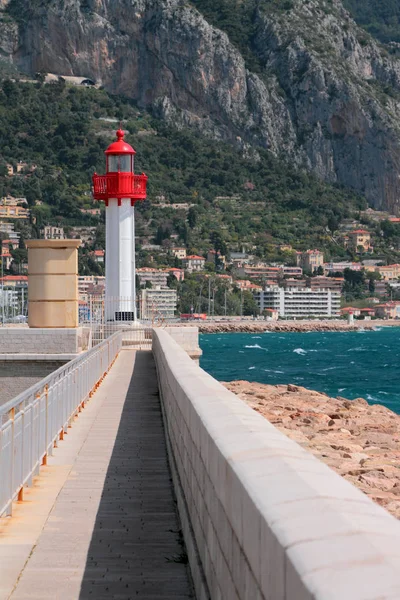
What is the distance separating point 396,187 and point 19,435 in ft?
635

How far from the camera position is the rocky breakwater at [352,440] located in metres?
11.9

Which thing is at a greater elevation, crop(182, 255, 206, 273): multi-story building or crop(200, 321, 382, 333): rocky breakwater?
crop(182, 255, 206, 273): multi-story building

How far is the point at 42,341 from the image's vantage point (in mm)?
21875

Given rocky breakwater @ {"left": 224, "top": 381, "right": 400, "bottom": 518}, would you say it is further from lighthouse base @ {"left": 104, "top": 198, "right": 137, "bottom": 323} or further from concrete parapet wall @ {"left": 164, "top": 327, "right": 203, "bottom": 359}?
lighthouse base @ {"left": 104, "top": 198, "right": 137, "bottom": 323}

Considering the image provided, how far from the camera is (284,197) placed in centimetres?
18562

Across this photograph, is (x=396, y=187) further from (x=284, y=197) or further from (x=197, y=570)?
(x=197, y=570)

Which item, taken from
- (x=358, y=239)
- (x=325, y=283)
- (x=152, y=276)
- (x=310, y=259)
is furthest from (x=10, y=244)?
(x=358, y=239)

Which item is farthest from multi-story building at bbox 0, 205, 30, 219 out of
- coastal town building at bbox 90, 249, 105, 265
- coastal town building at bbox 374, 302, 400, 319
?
coastal town building at bbox 374, 302, 400, 319

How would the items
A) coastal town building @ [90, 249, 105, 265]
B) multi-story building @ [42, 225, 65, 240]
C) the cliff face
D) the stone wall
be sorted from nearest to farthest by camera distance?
the stone wall
coastal town building @ [90, 249, 105, 265]
multi-story building @ [42, 225, 65, 240]
the cliff face

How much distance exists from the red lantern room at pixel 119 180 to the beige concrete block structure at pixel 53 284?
14.9m

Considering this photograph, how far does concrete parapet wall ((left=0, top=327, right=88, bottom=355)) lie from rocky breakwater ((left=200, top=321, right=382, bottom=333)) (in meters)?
120

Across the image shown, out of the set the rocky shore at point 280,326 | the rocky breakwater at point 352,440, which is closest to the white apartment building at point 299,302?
the rocky shore at point 280,326

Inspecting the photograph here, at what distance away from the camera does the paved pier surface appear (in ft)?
18.5

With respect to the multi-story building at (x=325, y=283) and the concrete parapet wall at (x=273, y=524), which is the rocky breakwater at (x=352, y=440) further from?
the multi-story building at (x=325, y=283)
